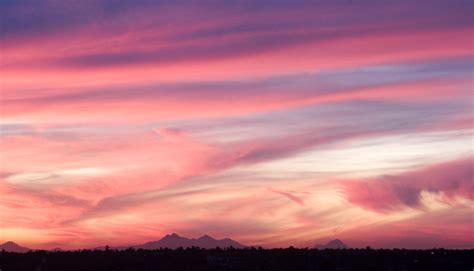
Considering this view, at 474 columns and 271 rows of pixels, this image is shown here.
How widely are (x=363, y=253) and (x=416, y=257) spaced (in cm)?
386

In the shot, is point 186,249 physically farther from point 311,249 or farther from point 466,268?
point 466,268

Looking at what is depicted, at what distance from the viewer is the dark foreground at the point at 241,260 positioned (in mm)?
69812

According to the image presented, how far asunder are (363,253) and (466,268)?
7488 millimetres

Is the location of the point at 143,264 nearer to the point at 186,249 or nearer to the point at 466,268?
the point at 186,249

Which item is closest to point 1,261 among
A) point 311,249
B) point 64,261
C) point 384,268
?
point 64,261

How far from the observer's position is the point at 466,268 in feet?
230

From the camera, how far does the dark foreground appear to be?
229 ft

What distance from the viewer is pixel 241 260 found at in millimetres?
70688

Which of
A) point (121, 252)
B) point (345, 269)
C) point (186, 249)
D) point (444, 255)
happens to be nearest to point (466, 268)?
point (444, 255)

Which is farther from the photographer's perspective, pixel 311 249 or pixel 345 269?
pixel 311 249

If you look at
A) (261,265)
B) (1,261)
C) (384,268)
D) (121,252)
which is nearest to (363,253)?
(384,268)

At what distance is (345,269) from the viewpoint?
69312mm

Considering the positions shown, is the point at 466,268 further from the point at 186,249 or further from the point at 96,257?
the point at 96,257

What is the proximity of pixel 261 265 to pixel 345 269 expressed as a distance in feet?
19.5
